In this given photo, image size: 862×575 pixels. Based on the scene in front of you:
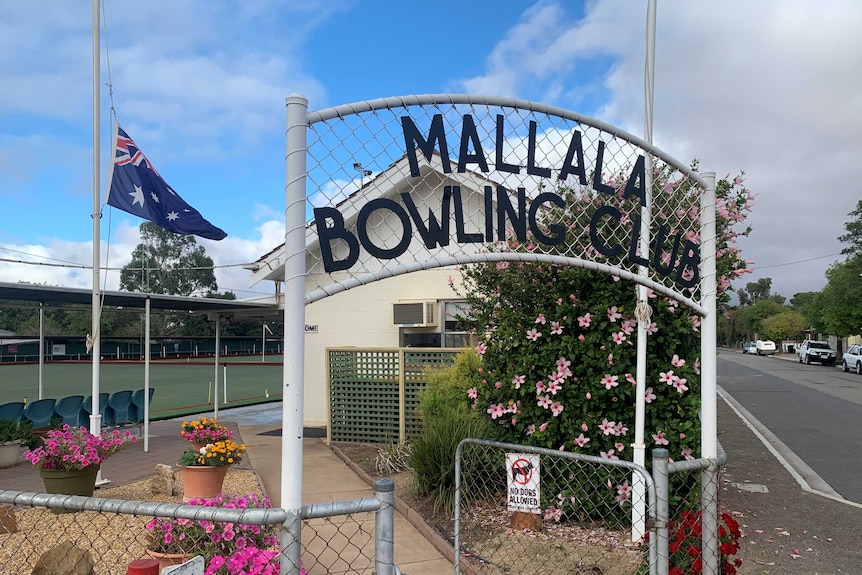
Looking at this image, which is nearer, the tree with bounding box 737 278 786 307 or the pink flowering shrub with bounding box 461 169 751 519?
the pink flowering shrub with bounding box 461 169 751 519

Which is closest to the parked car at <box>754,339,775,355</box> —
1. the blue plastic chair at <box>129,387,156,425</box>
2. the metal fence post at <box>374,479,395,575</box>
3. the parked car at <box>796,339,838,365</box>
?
the parked car at <box>796,339,838,365</box>

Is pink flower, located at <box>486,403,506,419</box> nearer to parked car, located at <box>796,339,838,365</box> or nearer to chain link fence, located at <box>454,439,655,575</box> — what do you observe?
chain link fence, located at <box>454,439,655,575</box>

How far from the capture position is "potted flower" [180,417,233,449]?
6.68 m

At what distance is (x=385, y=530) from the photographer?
2281mm

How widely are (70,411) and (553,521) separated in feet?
27.0

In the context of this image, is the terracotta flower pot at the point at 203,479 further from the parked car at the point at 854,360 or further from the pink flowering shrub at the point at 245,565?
the parked car at the point at 854,360

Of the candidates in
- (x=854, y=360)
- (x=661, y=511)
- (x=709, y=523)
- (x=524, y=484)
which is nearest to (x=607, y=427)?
(x=524, y=484)

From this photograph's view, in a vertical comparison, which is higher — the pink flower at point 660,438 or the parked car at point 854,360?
the pink flower at point 660,438

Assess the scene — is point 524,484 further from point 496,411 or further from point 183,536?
point 183,536

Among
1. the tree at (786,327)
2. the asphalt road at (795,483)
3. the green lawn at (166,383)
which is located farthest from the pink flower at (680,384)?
the tree at (786,327)

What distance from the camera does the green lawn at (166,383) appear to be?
1978cm

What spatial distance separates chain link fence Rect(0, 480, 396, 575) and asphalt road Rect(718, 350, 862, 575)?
323 cm

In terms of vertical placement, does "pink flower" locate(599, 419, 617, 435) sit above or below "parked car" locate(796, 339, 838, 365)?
above

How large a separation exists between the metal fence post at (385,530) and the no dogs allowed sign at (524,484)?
1875 millimetres
